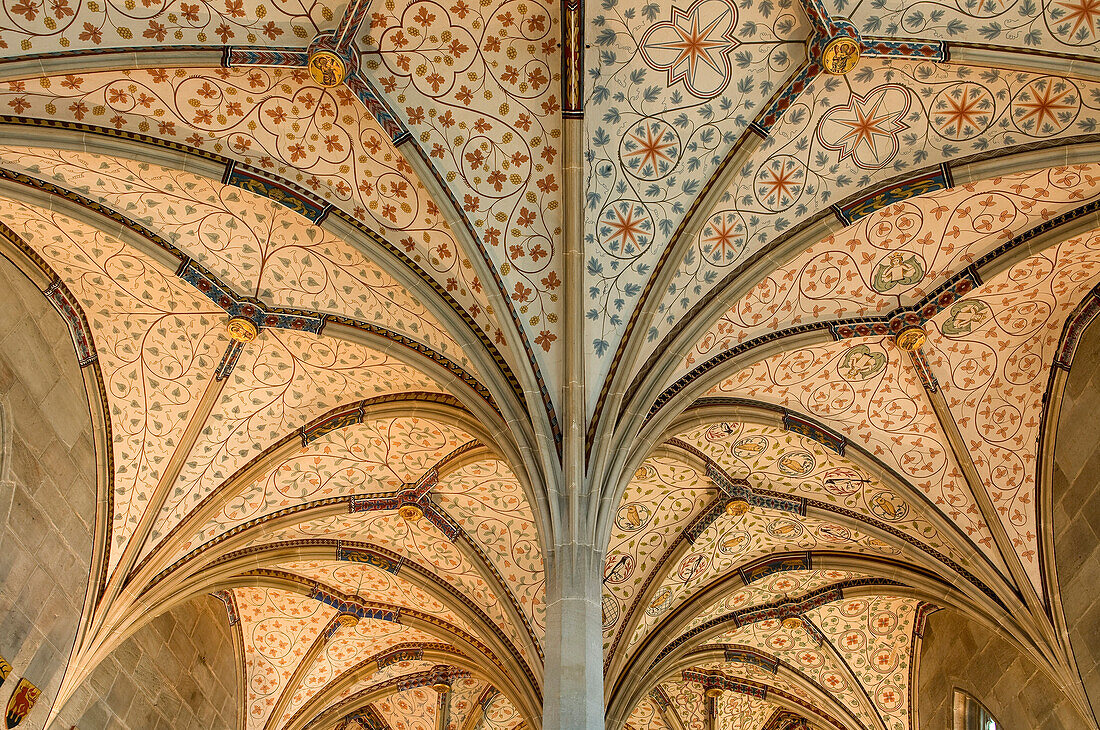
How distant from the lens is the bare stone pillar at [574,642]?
24.6 feet

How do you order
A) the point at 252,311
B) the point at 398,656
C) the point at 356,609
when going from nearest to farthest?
the point at 252,311 → the point at 356,609 → the point at 398,656

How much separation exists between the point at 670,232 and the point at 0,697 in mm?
8234

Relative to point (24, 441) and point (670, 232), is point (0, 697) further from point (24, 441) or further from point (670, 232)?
point (670, 232)

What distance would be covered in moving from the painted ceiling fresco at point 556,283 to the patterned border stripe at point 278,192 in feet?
0.10

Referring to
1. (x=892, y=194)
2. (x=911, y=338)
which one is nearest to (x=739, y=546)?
(x=911, y=338)

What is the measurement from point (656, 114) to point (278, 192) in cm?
384

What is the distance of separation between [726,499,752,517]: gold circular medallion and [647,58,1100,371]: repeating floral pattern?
3.73 m

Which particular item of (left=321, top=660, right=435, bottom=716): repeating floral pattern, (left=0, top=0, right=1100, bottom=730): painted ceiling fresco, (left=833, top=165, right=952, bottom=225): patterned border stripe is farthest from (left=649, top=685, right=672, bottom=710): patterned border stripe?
(left=833, top=165, right=952, bottom=225): patterned border stripe

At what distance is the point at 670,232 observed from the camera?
1026 cm

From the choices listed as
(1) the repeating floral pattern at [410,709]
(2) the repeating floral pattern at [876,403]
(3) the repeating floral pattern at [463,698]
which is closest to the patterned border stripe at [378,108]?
(2) the repeating floral pattern at [876,403]

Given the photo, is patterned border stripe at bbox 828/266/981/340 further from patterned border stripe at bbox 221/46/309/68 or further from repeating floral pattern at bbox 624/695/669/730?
repeating floral pattern at bbox 624/695/669/730

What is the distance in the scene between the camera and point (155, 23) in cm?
884

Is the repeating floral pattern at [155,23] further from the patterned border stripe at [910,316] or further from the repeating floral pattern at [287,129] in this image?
the patterned border stripe at [910,316]

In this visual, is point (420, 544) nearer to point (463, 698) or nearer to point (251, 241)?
point (463, 698)
